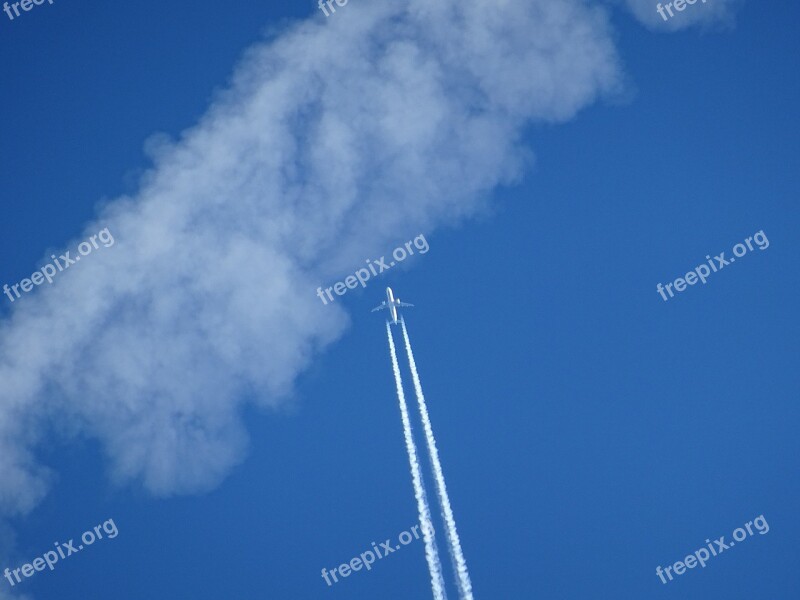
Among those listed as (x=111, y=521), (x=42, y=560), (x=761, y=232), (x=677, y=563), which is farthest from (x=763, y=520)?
(x=42, y=560)

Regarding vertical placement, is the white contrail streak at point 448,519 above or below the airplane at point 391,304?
below

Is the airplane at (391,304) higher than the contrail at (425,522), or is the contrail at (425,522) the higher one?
the airplane at (391,304)

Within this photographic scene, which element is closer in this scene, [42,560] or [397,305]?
[397,305]

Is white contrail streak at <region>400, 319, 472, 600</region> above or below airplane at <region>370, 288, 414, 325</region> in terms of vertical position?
below

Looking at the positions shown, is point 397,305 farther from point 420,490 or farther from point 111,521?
point 111,521

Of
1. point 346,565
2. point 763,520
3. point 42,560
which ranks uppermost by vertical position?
point 42,560

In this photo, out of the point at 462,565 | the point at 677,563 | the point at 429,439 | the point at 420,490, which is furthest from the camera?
the point at 677,563

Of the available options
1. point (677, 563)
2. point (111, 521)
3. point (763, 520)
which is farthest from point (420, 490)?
point (111, 521)

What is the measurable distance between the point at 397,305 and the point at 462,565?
953 inches

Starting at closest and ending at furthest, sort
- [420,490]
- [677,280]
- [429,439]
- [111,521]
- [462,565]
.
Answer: [462,565] → [420,490] → [429,439] → [677,280] → [111,521]

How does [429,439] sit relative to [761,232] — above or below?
below

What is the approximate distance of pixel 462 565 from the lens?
→ 4903 cm

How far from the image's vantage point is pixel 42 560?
70.7m

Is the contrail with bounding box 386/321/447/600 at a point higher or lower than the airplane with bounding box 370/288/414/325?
lower
